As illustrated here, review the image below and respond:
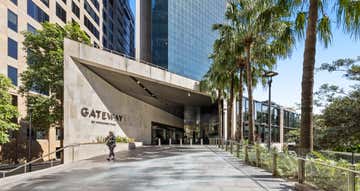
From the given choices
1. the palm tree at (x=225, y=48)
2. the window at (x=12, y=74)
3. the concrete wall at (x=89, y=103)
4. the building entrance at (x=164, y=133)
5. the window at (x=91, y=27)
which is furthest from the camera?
the window at (x=91, y=27)

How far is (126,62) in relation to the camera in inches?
1039

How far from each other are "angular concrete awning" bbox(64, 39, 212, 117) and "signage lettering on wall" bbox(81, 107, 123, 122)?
2.95 m

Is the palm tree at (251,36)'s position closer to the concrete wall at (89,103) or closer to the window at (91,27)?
the concrete wall at (89,103)

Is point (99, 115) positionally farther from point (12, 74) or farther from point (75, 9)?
point (75, 9)

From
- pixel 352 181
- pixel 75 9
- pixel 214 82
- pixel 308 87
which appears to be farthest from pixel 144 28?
pixel 352 181

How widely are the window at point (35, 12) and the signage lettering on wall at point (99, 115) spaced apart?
844 inches

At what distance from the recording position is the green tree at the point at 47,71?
29.2 m

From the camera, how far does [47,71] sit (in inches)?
1148

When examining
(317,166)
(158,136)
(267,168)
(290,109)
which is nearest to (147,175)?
(267,168)

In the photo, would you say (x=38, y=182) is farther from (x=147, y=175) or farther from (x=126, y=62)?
(x=126, y=62)

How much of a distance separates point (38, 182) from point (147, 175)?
3.74m

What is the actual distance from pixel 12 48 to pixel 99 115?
20210 mm

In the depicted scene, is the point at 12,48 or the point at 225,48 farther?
the point at 12,48

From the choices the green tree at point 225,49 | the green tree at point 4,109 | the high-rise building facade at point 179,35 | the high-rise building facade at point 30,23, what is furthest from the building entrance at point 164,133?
the green tree at point 4,109
